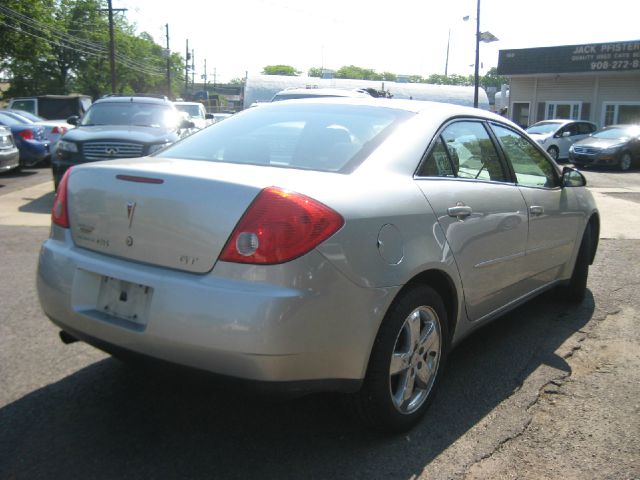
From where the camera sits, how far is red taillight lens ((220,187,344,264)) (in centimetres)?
239

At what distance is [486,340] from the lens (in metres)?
4.35

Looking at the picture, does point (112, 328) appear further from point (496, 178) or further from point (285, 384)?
point (496, 178)

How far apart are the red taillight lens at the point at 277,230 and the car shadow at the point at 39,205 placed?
747 centimetres

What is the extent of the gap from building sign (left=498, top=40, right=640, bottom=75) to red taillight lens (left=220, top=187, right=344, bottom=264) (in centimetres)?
3117

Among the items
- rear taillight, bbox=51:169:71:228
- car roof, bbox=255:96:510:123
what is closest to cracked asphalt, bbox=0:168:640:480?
rear taillight, bbox=51:169:71:228

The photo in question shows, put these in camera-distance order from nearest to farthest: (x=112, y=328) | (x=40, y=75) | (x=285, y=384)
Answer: (x=285, y=384)
(x=112, y=328)
(x=40, y=75)

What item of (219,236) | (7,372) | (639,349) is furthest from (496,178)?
(7,372)

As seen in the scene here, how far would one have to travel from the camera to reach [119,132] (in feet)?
30.5

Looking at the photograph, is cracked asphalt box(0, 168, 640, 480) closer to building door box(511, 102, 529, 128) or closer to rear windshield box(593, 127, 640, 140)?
rear windshield box(593, 127, 640, 140)

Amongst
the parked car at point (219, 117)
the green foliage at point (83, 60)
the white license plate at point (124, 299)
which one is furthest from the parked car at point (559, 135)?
the green foliage at point (83, 60)

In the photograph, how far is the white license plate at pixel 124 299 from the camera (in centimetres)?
254

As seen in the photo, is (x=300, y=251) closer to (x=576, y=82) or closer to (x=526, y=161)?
(x=526, y=161)

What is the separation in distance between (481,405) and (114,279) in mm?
2008

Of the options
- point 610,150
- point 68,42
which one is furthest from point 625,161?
point 68,42
